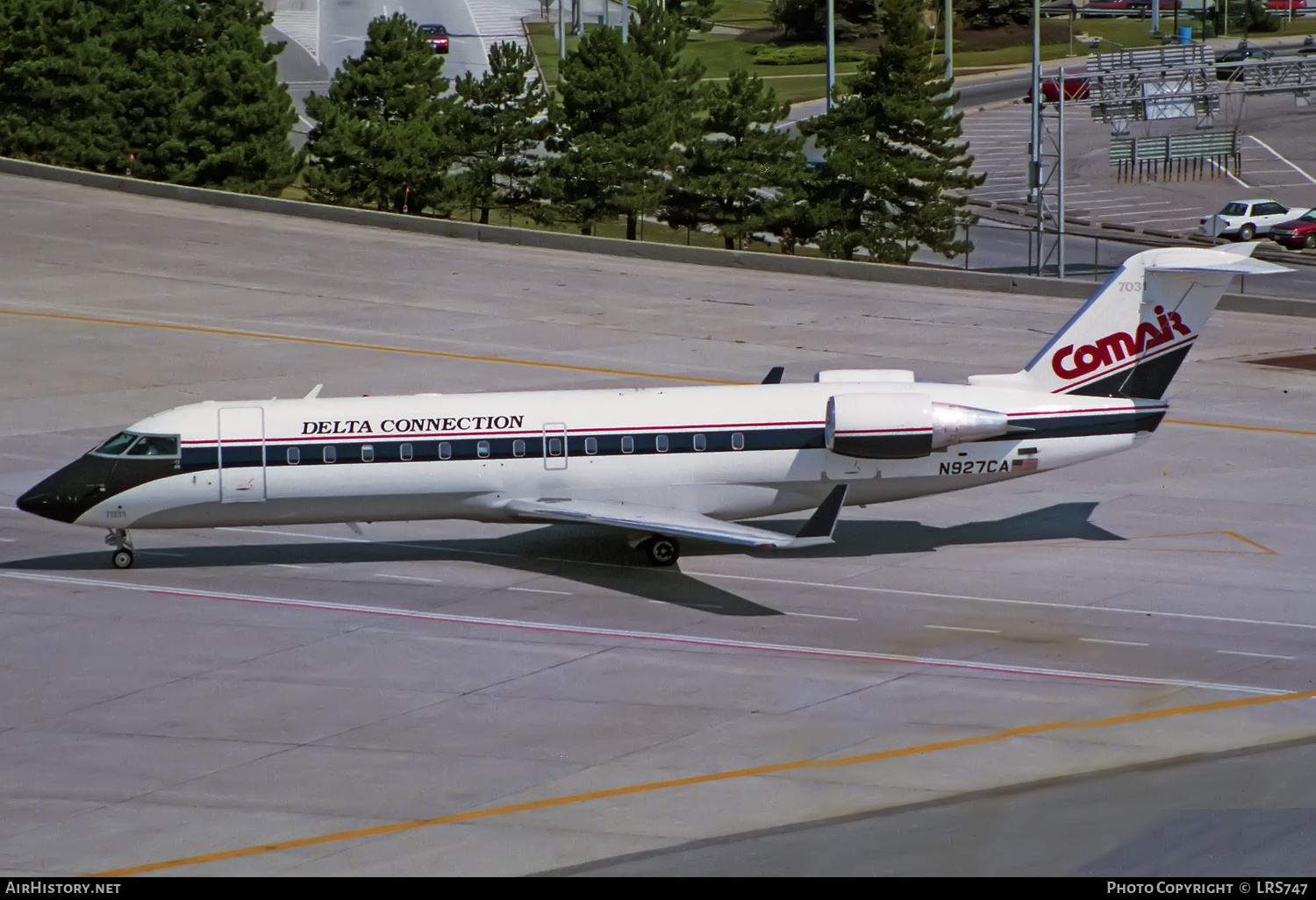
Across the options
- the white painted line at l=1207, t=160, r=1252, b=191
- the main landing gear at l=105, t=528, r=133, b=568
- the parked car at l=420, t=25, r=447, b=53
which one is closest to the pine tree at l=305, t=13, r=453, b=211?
the main landing gear at l=105, t=528, r=133, b=568

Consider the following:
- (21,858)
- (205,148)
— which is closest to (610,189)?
(205,148)

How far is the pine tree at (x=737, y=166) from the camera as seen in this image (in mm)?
62000

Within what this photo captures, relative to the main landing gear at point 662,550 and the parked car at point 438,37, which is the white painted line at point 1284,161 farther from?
the main landing gear at point 662,550

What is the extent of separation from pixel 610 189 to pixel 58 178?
24.0 metres

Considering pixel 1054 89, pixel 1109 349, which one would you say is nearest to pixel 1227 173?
pixel 1054 89

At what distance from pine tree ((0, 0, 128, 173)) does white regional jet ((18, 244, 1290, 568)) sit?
164 ft

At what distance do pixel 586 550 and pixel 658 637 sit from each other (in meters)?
5.05

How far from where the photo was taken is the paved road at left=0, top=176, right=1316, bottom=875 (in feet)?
59.5

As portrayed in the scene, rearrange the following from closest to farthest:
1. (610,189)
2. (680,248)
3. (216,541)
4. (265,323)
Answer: (216,541)
(265,323)
(680,248)
(610,189)

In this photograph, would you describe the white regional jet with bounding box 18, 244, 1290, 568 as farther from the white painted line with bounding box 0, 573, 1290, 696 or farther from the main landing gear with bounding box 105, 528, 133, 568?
the white painted line with bounding box 0, 573, 1290, 696

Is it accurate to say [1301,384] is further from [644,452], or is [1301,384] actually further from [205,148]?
[205,148]

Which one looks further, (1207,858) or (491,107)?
(491,107)

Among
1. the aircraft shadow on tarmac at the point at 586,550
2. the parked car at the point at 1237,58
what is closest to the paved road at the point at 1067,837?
the aircraft shadow on tarmac at the point at 586,550

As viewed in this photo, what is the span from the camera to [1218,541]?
28781 mm
